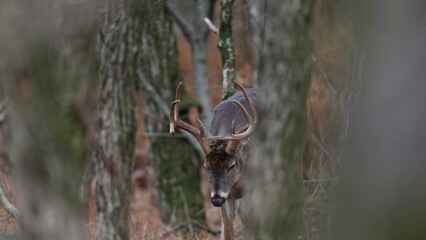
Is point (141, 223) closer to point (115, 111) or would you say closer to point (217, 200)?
point (217, 200)

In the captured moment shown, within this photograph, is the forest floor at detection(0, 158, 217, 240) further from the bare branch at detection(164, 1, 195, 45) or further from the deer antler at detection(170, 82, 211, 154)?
the bare branch at detection(164, 1, 195, 45)

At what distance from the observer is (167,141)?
13.9 m

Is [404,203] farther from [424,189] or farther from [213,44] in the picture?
[213,44]

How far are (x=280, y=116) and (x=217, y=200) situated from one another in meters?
4.39

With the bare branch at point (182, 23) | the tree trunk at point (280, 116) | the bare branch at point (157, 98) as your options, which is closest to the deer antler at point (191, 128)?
the bare branch at point (157, 98)

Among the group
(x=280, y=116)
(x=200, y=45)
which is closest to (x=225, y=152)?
(x=200, y=45)

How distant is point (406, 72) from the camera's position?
4.40 metres

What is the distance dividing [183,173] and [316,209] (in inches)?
248

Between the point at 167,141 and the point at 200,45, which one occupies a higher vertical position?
the point at 200,45

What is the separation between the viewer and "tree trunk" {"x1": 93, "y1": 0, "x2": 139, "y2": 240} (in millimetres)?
8031

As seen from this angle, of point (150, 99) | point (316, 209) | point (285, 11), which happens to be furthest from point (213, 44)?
point (285, 11)

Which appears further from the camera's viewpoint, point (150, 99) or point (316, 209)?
point (150, 99)

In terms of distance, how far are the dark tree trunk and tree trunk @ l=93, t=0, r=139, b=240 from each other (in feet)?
15.7

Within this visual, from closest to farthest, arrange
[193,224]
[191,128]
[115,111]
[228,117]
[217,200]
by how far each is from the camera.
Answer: [115,111], [217,200], [191,128], [228,117], [193,224]
